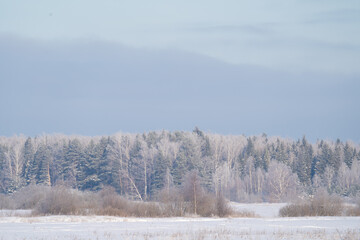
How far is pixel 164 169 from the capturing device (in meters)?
76.6

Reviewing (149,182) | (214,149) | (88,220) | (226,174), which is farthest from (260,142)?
(88,220)

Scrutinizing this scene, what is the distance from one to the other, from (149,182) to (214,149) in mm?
21642

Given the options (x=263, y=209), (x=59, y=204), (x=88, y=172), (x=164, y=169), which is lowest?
(x=263, y=209)

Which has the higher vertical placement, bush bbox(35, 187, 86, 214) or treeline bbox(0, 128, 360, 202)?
treeline bbox(0, 128, 360, 202)

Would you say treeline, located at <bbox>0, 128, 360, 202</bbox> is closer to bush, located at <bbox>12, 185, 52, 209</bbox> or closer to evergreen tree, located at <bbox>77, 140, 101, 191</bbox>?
evergreen tree, located at <bbox>77, 140, 101, 191</bbox>

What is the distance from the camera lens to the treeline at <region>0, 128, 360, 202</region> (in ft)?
252

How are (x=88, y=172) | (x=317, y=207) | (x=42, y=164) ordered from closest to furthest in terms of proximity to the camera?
(x=317, y=207), (x=42, y=164), (x=88, y=172)

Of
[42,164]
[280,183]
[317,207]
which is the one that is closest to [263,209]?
[317,207]

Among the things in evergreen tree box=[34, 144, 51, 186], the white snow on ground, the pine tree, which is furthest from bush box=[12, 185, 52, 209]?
the pine tree

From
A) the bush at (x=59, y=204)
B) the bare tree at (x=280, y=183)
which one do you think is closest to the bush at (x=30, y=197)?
the bush at (x=59, y=204)

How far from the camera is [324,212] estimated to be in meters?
39.8

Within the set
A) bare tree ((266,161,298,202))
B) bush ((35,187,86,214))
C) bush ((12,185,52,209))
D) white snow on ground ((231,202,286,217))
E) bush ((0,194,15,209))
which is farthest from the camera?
bare tree ((266,161,298,202))

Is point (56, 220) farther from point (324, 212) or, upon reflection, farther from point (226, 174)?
point (226, 174)

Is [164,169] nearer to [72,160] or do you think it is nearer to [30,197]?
[72,160]
